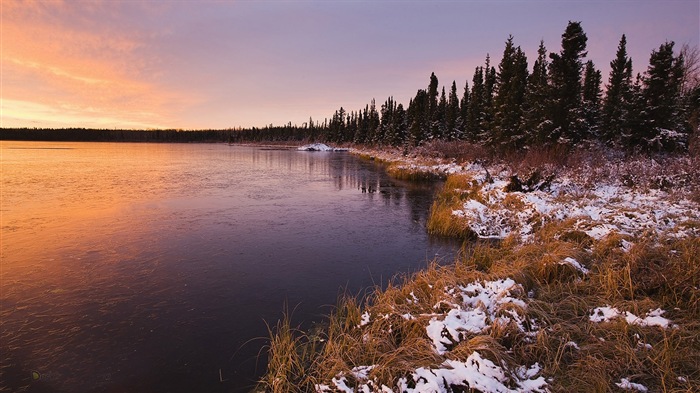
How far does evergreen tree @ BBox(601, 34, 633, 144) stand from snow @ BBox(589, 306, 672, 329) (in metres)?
22.0

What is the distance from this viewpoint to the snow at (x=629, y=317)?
4.39 metres

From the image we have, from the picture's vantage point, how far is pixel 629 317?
4598 millimetres

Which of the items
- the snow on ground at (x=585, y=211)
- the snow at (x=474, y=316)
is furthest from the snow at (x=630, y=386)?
the snow on ground at (x=585, y=211)

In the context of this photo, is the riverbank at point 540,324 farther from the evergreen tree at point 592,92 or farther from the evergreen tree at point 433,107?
the evergreen tree at point 433,107

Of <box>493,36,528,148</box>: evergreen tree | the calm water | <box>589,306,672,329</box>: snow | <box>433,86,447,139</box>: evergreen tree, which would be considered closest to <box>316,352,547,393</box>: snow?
<box>589,306,672,329</box>: snow

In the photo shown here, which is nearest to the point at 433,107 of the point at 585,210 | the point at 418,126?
the point at 418,126

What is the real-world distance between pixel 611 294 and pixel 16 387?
27.0ft

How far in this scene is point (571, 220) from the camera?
366 inches

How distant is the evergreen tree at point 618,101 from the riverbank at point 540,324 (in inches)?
748

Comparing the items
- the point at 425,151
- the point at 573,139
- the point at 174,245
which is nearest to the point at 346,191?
the point at 174,245

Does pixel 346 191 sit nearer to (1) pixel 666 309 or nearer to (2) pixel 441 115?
(1) pixel 666 309

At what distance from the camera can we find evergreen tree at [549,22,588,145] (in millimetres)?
22281

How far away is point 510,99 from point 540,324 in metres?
28.5

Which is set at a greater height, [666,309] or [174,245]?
[666,309]
